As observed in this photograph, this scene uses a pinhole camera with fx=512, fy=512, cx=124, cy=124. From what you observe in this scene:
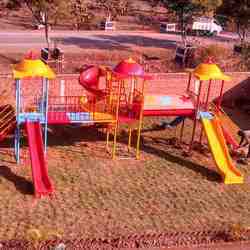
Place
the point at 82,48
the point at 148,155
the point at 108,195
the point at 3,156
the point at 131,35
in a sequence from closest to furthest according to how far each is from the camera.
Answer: the point at 108,195 → the point at 3,156 → the point at 148,155 → the point at 82,48 → the point at 131,35

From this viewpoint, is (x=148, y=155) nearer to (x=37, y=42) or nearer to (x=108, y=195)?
(x=108, y=195)

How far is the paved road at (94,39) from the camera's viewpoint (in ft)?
90.2

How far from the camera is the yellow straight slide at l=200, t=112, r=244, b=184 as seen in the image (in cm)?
1359

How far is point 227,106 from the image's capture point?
65.9ft

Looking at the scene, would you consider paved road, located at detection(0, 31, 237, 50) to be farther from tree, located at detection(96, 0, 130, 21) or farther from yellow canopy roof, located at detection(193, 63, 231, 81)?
yellow canopy roof, located at detection(193, 63, 231, 81)

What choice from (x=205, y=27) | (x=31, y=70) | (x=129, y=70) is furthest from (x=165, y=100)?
(x=205, y=27)

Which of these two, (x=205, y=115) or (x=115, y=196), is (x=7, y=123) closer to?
(x=115, y=196)

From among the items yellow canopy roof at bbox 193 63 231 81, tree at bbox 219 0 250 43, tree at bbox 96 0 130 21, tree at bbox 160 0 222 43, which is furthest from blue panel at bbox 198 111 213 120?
tree at bbox 96 0 130 21

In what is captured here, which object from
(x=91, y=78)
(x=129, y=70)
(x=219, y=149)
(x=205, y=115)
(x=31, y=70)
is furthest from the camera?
(x=91, y=78)

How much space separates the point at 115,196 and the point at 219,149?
371cm

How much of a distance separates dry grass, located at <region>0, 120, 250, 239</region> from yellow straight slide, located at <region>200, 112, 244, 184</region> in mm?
260

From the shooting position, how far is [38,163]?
12719 mm

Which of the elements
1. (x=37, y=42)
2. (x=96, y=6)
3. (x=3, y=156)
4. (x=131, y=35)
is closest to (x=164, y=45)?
(x=131, y=35)

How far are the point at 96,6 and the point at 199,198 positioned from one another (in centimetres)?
3043
